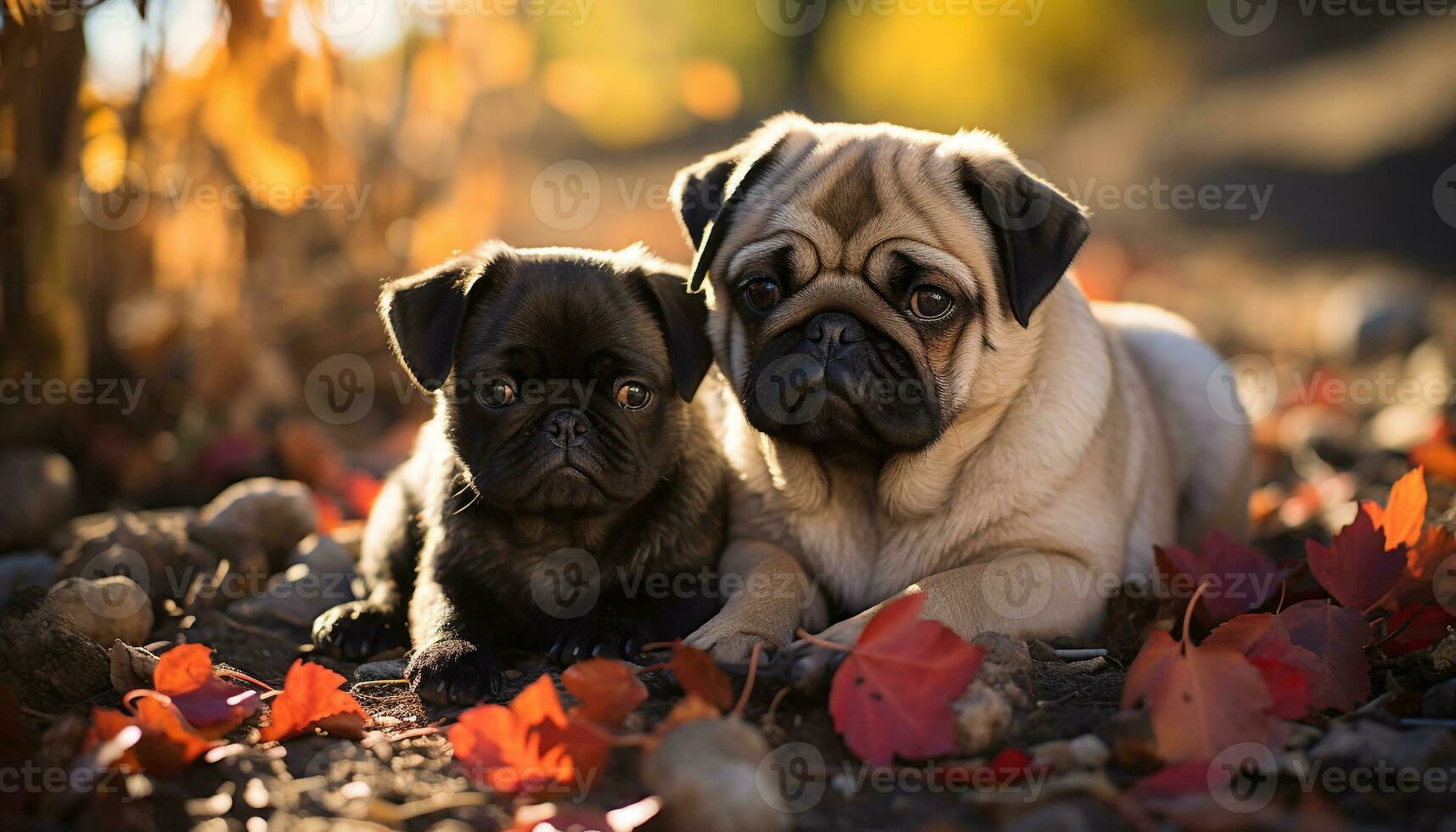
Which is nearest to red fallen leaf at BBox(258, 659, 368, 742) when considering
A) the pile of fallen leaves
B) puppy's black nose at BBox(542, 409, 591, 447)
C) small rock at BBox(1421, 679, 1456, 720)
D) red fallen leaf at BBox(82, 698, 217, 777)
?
the pile of fallen leaves

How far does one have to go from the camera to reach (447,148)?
7.64 m

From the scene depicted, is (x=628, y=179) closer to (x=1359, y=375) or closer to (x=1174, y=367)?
(x=1359, y=375)

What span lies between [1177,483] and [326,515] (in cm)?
389

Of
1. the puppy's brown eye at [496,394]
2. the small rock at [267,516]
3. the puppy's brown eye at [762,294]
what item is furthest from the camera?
the small rock at [267,516]

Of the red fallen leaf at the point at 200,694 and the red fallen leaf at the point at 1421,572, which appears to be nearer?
the red fallen leaf at the point at 200,694

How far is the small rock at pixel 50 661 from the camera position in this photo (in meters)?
3.22

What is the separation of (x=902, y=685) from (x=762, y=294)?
61.5 inches

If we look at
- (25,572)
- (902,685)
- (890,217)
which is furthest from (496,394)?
(25,572)

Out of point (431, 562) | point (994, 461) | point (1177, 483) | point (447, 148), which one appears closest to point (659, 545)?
point (431, 562)

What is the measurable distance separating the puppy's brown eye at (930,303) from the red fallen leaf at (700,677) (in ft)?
4.63

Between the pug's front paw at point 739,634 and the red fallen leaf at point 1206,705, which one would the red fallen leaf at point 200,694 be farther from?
the red fallen leaf at point 1206,705

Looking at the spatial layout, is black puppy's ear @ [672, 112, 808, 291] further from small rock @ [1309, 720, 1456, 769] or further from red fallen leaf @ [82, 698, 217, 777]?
small rock @ [1309, 720, 1456, 769]

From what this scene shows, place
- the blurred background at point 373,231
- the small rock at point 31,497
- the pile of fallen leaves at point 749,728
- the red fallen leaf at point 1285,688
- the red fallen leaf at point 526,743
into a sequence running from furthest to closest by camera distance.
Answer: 1. the blurred background at point 373,231
2. the small rock at point 31,497
3. the red fallen leaf at point 1285,688
4. the red fallen leaf at point 526,743
5. the pile of fallen leaves at point 749,728

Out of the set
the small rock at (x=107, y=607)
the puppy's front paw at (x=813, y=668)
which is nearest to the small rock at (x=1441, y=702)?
the puppy's front paw at (x=813, y=668)
